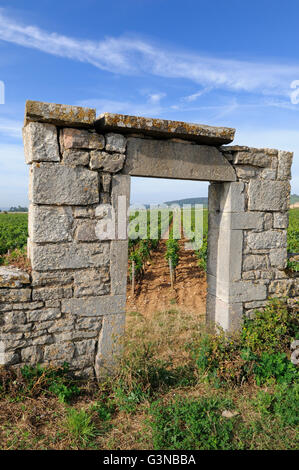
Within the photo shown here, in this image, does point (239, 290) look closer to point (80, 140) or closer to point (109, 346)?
point (109, 346)

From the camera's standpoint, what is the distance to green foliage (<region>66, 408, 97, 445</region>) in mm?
2941

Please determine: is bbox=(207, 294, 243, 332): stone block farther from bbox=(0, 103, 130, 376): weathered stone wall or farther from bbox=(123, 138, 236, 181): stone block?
bbox=(123, 138, 236, 181): stone block

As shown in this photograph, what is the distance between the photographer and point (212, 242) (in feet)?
15.8

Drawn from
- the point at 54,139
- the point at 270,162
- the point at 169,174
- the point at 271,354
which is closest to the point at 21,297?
the point at 54,139

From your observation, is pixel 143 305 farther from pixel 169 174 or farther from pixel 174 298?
pixel 169 174

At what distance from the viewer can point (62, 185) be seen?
3580 mm

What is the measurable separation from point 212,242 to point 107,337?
1.99 m

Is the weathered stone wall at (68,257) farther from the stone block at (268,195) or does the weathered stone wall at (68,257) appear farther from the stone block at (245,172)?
the stone block at (268,195)

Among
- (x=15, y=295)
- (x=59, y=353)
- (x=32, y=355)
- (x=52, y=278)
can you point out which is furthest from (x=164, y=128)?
(x=32, y=355)

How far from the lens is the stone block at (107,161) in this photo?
3680 millimetres

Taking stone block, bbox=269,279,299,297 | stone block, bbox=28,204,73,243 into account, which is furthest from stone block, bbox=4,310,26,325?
stone block, bbox=269,279,299,297

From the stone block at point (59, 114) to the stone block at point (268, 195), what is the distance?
2315 millimetres

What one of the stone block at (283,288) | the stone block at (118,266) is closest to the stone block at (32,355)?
the stone block at (118,266)
